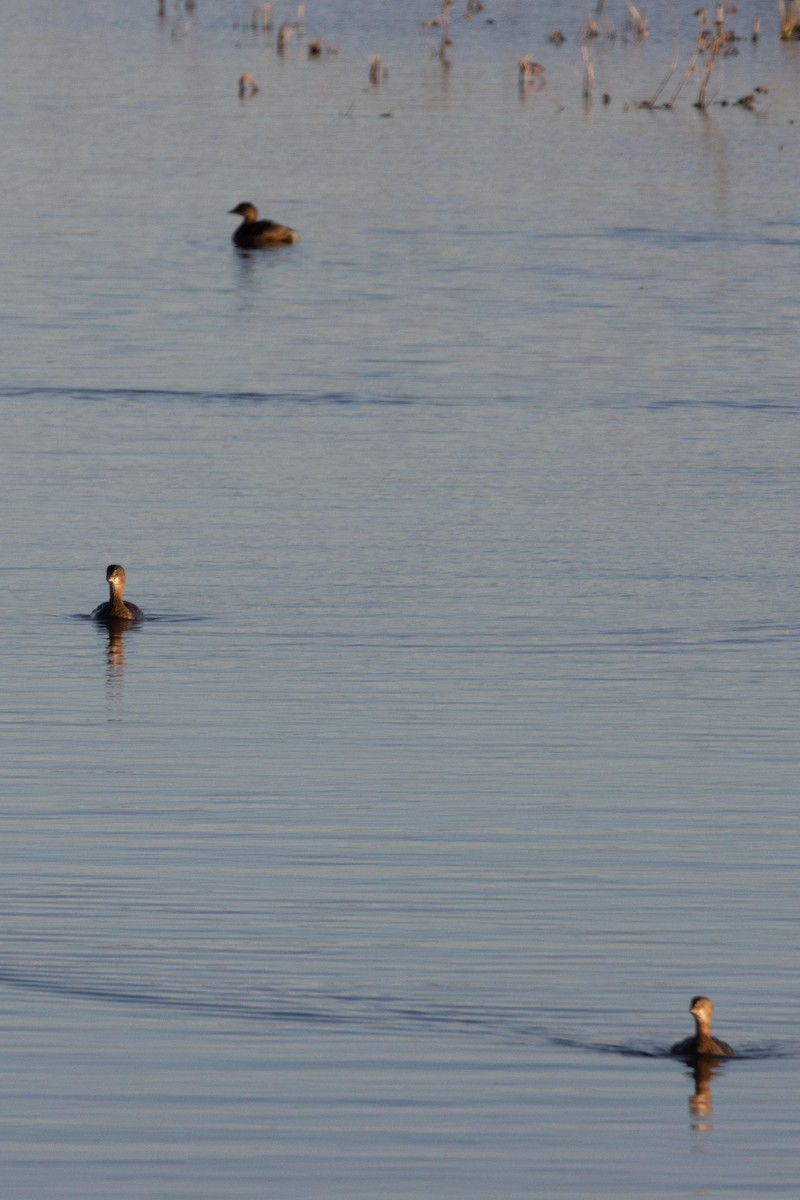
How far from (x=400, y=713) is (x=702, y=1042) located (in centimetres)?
615

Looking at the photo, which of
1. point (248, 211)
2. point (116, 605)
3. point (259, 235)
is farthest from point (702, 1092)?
point (248, 211)

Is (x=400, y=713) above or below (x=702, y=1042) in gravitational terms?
above

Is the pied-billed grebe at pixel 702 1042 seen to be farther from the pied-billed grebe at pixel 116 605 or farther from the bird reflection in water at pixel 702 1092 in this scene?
the pied-billed grebe at pixel 116 605

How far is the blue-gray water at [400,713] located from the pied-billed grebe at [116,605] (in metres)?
0.29

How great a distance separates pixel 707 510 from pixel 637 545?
159 centimetres

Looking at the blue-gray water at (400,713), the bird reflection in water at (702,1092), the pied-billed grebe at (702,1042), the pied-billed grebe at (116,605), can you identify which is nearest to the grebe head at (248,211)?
the blue-gray water at (400,713)

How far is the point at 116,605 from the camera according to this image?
19297mm

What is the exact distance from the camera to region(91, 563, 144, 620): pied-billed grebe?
63.1ft

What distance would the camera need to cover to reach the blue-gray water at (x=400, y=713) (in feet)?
35.5

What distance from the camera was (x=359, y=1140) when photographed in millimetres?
10453

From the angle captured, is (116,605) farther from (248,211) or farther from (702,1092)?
(248,211)

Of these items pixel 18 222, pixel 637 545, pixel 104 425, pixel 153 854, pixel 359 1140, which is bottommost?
pixel 359 1140

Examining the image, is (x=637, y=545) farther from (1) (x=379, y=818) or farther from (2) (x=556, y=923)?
(2) (x=556, y=923)

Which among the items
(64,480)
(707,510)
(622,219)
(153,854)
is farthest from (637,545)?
(622,219)
